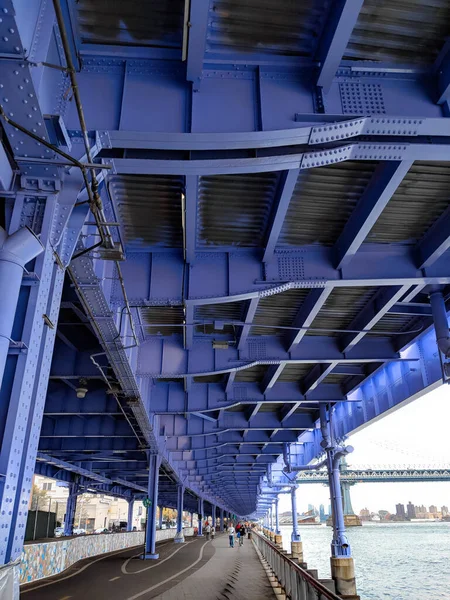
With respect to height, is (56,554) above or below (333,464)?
below

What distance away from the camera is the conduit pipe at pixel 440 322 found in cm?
1155

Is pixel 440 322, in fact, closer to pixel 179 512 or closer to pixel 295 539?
pixel 295 539

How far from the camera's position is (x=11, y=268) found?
531 centimetres

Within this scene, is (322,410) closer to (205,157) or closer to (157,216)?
(157,216)

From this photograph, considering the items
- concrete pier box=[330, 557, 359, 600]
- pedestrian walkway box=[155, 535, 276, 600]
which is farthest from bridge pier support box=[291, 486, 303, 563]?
pedestrian walkway box=[155, 535, 276, 600]

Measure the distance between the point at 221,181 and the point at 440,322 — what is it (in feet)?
23.5

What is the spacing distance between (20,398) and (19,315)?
3.35 feet

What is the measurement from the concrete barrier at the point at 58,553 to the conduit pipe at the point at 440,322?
43.1ft

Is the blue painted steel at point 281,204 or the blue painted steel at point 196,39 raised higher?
the blue painted steel at point 196,39

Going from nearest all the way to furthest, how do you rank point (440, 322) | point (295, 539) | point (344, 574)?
point (440, 322)
point (344, 574)
point (295, 539)

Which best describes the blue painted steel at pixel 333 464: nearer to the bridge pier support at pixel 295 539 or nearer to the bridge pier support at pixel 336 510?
the bridge pier support at pixel 336 510

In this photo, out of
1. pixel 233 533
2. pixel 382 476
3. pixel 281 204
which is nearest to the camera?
pixel 281 204

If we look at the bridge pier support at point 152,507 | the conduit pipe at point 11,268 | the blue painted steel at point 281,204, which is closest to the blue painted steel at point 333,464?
the bridge pier support at point 152,507

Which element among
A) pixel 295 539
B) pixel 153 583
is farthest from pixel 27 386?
pixel 295 539
